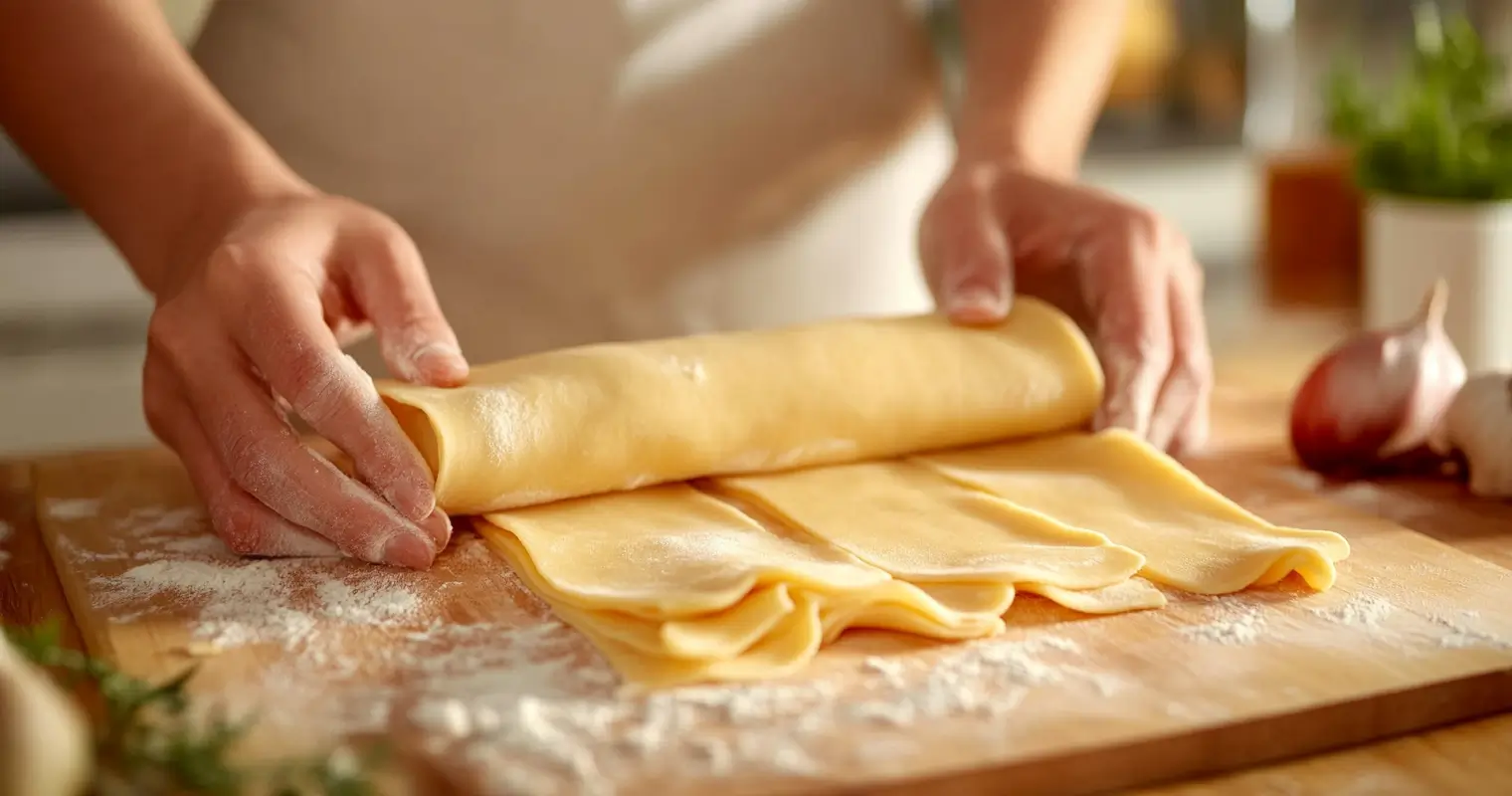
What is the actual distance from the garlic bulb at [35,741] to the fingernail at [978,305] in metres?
0.99

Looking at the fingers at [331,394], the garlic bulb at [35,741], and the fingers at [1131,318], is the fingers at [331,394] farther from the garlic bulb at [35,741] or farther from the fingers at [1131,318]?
the fingers at [1131,318]

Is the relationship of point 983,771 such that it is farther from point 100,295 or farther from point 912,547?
point 100,295

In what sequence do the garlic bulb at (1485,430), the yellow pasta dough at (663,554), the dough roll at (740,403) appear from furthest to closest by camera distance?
1. the garlic bulb at (1485,430)
2. the dough roll at (740,403)
3. the yellow pasta dough at (663,554)

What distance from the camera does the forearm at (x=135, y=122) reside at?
142cm

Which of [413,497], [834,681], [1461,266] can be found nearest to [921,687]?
[834,681]

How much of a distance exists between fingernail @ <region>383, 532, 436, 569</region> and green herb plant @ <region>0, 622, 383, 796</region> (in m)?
0.29

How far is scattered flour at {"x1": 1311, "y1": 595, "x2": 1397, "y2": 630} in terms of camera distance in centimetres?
110

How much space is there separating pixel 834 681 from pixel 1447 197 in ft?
4.19

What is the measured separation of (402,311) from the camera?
133 centimetres

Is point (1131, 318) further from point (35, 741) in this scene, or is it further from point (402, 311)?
point (35, 741)

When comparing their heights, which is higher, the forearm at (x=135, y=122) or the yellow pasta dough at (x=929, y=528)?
the forearm at (x=135, y=122)

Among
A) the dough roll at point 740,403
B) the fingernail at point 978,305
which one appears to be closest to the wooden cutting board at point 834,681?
the dough roll at point 740,403

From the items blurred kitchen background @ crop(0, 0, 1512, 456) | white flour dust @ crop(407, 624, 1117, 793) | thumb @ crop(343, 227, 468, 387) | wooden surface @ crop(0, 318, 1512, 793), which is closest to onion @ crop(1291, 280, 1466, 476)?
wooden surface @ crop(0, 318, 1512, 793)

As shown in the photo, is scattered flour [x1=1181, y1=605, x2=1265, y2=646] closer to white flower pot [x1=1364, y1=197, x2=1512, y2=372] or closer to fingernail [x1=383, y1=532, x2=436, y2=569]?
fingernail [x1=383, y1=532, x2=436, y2=569]
